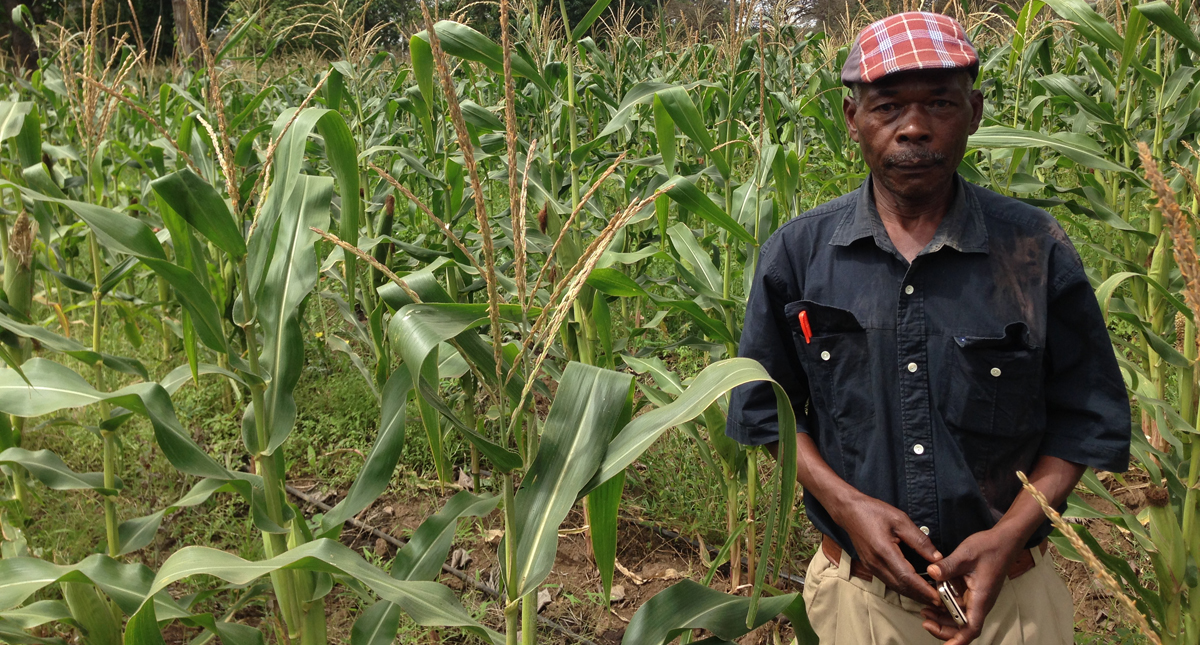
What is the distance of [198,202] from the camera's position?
5.41ft

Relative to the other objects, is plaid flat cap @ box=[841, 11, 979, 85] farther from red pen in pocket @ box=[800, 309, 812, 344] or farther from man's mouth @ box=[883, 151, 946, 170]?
red pen in pocket @ box=[800, 309, 812, 344]

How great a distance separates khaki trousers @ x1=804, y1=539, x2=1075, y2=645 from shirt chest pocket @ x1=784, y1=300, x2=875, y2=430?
1.07 feet

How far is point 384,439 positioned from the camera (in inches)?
66.1

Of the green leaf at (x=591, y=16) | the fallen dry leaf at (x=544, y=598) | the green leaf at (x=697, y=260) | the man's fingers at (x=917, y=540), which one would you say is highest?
the green leaf at (x=591, y=16)

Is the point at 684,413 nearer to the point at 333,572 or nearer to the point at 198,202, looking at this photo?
the point at 333,572

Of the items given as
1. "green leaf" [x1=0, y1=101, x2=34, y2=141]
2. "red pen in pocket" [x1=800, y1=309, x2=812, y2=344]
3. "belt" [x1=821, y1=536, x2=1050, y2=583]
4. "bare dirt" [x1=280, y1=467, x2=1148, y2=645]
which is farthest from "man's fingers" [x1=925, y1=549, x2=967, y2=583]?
"green leaf" [x1=0, y1=101, x2=34, y2=141]

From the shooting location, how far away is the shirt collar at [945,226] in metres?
1.60

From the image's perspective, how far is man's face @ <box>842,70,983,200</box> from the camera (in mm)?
1533

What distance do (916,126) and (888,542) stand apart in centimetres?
78

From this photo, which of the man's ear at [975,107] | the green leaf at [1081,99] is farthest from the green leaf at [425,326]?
the green leaf at [1081,99]

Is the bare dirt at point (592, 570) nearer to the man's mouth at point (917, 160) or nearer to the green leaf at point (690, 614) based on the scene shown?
the green leaf at point (690, 614)

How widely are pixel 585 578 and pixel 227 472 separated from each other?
1.59 meters

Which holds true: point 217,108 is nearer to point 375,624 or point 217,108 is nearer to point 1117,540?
point 375,624

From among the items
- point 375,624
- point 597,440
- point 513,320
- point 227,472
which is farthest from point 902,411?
point 227,472
